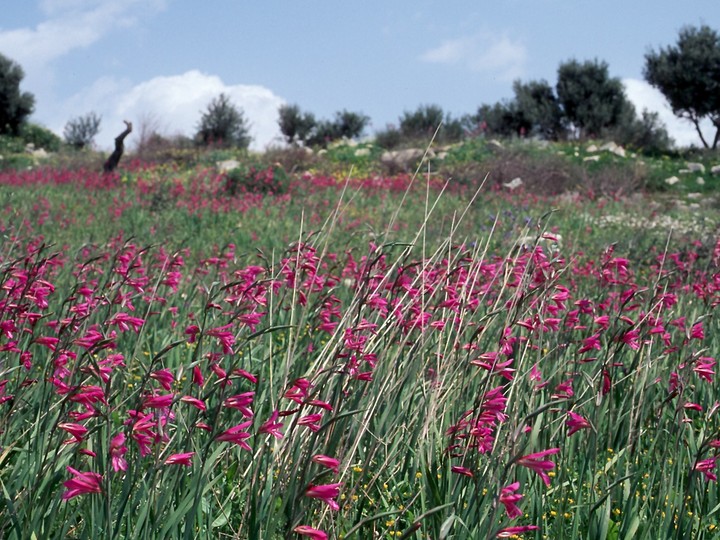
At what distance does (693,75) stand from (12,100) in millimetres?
31489

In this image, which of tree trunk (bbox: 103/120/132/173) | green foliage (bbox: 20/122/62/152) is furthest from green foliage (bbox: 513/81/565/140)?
green foliage (bbox: 20/122/62/152)

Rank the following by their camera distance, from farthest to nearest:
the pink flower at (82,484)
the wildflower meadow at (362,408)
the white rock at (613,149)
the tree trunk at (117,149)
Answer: the white rock at (613,149) < the tree trunk at (117,149) < the wildflower meadow at (362,408) < the pink flower at (82,484)

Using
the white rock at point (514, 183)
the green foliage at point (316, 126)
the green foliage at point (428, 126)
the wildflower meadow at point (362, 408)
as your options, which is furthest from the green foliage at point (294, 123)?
the wildflower meadow at point (362, 408)

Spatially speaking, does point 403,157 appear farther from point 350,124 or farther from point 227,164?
point 350,124

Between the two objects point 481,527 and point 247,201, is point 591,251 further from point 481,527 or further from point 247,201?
point 481,527

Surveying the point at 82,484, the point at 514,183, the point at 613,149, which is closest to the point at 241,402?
the point at 82,484

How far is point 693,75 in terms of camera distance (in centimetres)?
3086

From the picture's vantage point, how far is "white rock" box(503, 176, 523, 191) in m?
17.0

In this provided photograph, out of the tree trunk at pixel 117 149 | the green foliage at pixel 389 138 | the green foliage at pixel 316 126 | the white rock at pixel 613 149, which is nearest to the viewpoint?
the tree trunk at pixel 117 149

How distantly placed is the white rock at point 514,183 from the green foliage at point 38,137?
1119 inches

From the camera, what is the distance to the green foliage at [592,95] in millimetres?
31562

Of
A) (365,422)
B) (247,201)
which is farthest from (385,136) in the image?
(365,422)

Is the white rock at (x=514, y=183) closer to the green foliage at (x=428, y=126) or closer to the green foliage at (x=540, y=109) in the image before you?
the green foliage at (x=428, y=126)

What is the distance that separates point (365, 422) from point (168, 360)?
6.63 feet
